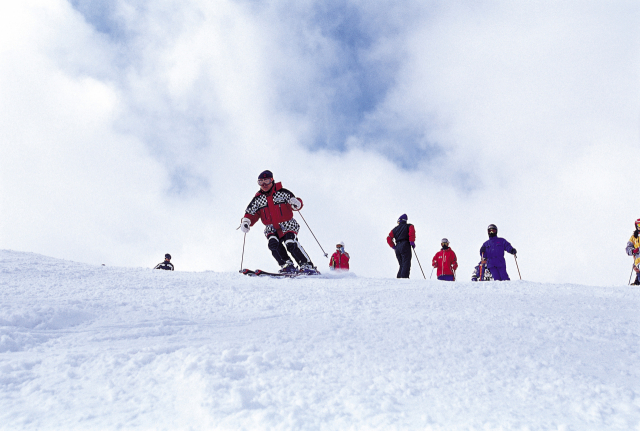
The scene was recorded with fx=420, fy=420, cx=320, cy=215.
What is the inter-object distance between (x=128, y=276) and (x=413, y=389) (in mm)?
3943

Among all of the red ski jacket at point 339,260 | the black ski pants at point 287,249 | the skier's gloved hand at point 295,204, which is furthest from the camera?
the red ski jacket at point 339,260

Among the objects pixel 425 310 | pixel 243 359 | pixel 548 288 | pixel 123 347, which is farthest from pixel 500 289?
pixel 123 347

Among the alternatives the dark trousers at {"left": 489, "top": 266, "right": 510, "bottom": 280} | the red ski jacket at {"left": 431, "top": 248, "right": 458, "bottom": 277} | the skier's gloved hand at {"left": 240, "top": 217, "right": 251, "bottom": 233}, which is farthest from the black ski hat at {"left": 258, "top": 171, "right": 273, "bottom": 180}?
the red ski jacket at {"left": 431, "top": 248, "right": 458, "bottom": 277}

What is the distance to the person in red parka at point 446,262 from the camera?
1049 cm

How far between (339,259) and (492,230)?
5.58 metres

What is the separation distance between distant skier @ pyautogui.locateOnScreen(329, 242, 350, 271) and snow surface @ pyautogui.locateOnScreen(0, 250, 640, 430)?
9.73 m

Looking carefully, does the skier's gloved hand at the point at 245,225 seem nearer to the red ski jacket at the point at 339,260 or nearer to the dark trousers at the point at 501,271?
the dark trousers at the point at 501,271

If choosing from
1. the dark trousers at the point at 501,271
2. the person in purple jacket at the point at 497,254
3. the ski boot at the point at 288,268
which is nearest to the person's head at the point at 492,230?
the person in purple jacket at the point at 497,254

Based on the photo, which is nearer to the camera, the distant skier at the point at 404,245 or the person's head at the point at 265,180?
the person's head at the point at 265,180

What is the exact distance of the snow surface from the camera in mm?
1798

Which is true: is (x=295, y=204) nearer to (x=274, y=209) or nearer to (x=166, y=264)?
(x=274, y=209)

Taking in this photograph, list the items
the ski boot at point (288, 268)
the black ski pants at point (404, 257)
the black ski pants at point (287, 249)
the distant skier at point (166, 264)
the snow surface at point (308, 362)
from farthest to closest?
the distant skier at point (166, 264) → the black ski pants at point (404, 257) → the black ski pants at point (287, 249) → the ski boot at point (288, 268) → the snow surface at point (308, 362)

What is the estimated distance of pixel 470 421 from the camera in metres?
1.79

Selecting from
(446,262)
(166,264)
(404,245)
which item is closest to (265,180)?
(404,245)
